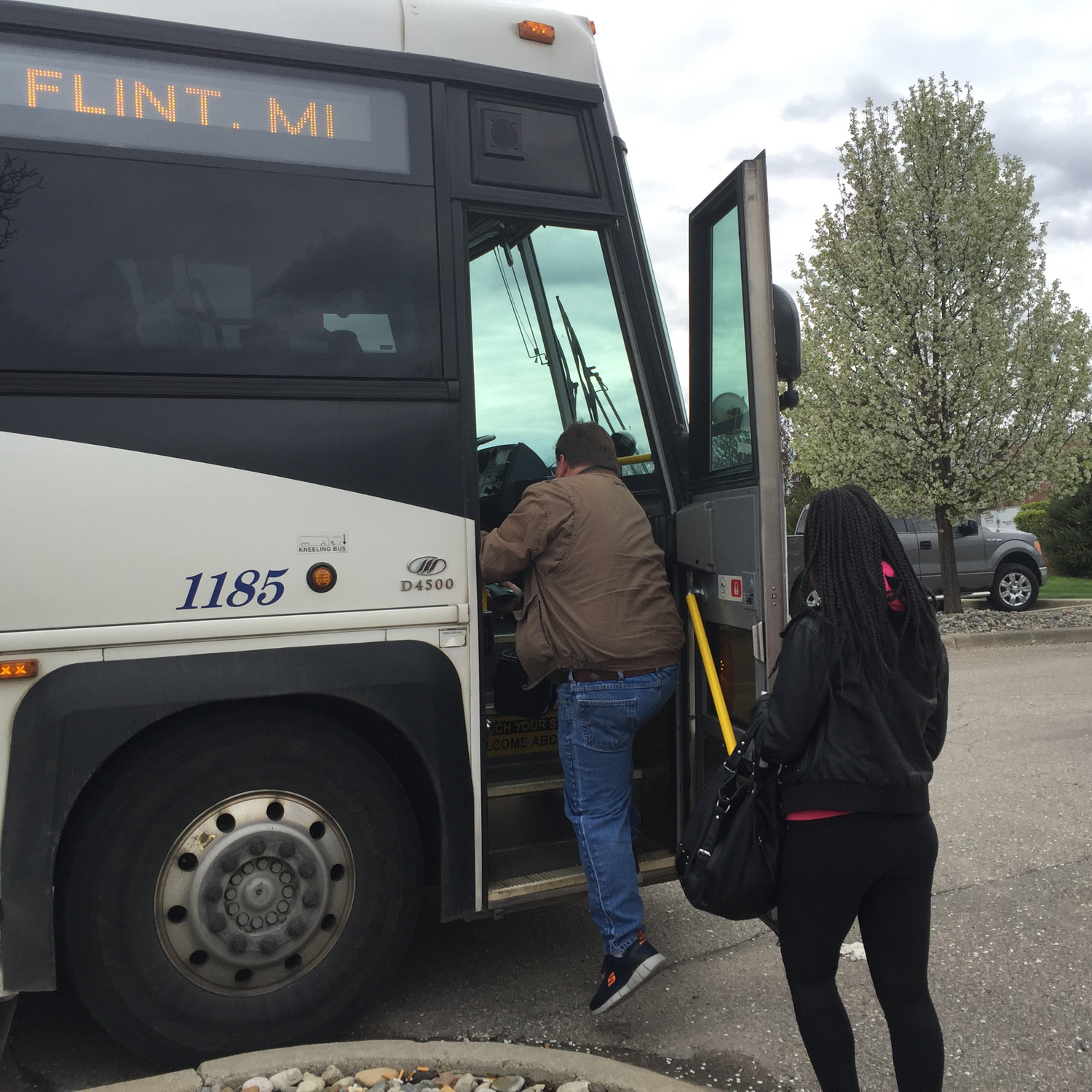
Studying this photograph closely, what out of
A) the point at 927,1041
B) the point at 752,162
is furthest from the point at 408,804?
the point at 752,162

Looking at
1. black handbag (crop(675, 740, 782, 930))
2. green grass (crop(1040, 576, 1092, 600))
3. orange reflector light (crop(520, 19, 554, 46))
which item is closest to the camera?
black handbag (crop(675, 740, 782, 930))

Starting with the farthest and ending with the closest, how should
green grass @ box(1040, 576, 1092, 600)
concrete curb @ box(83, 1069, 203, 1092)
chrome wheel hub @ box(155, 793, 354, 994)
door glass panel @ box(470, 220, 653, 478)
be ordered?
green grass @ box(1040, 576, 1092, 600)
door glass panel @ box(470, 220, 653, 478)
chrome wheel hub @ box(155, 793, 354, 994)
concrete curb @ box(83, 1069, 203, 1092)

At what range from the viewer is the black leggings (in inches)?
97.7

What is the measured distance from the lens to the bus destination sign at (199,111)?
118 inches

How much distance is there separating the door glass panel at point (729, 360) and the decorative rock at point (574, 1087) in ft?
6.18

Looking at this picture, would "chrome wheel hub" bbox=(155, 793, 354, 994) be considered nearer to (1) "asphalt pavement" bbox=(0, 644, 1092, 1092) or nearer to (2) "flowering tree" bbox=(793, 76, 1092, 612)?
(1) "asphalt pavement" bbox=(0, 644, 1092, 1092)

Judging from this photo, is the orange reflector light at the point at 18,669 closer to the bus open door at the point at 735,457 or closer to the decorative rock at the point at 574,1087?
the decorative rock at the point at 574,1087

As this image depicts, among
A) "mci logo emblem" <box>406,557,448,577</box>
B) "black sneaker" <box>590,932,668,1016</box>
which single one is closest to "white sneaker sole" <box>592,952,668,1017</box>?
"black sneaker" <box>590,932,668,1016</box>

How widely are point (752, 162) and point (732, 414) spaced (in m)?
0.81

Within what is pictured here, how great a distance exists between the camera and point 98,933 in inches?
117

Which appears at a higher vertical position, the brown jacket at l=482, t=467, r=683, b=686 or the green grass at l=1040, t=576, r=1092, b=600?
the brown jacket at l=482, t=467, r=683, b=686

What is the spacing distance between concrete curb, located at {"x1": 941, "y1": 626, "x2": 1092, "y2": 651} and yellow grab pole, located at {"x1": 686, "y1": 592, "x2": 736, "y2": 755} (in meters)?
9.41

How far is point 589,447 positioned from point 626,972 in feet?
5.79

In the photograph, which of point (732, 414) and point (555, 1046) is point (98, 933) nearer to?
point (555, 1046)
